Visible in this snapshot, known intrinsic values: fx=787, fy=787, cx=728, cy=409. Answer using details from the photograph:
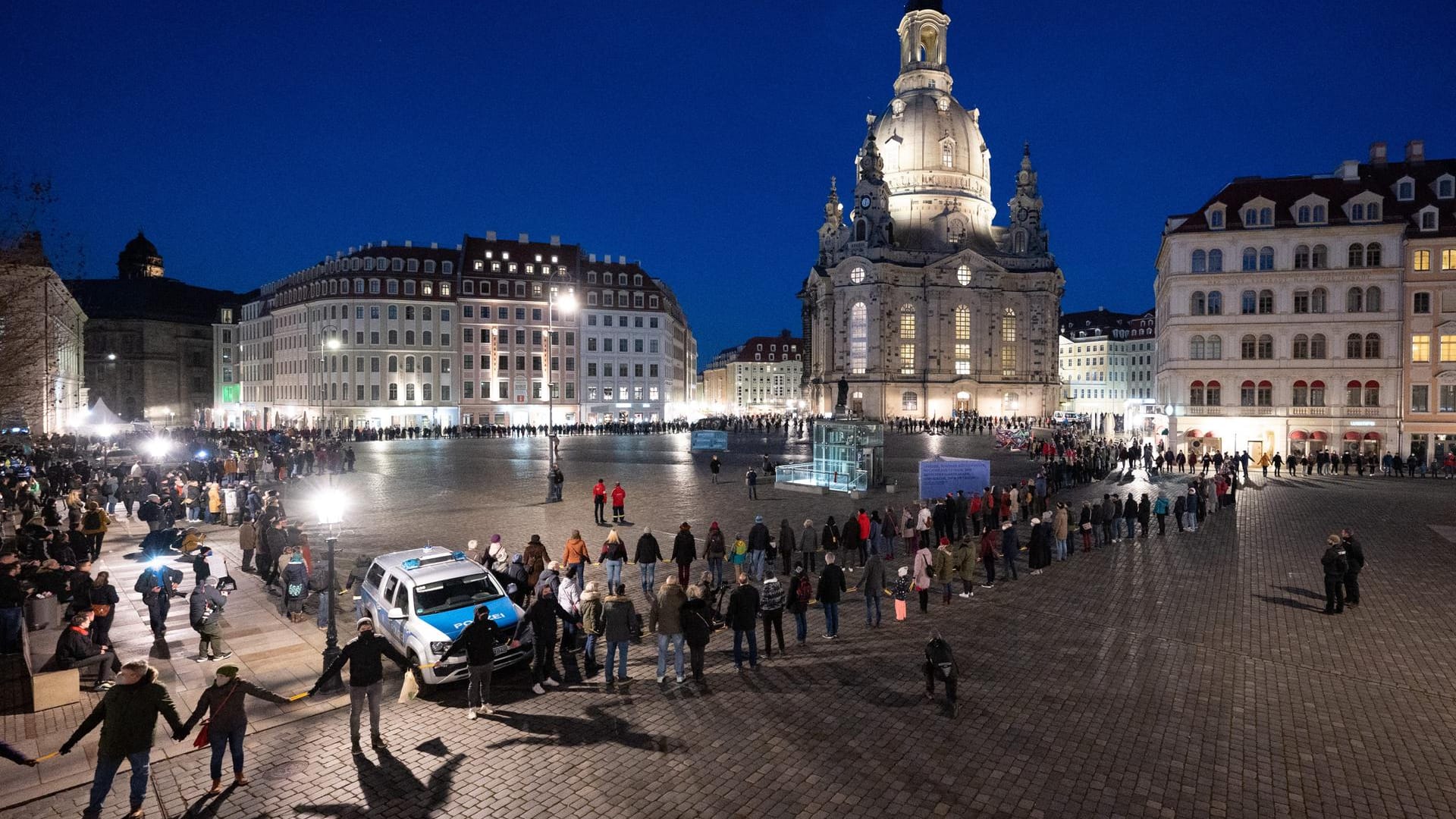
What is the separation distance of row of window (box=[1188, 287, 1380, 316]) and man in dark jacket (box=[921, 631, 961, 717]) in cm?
4489

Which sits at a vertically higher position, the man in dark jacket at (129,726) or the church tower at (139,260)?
the church tower at (139,260)

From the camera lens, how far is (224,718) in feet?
25.0

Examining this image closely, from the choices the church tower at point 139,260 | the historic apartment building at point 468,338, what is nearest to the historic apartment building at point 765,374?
the historic apartment building at point 468,338

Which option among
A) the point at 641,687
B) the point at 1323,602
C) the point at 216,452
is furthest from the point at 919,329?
the point at 641,687

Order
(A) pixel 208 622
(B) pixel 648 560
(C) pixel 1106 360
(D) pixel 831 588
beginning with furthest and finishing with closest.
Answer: (C) pixel 1106 360 < (B) pixel 648 560 < (D) pixel 831 588 < (A) pixel 208 622

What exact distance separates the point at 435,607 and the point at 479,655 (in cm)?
181

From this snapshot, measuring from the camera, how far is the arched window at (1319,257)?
43.8 meters

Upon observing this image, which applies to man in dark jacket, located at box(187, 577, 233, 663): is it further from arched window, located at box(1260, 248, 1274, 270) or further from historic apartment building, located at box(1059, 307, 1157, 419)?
historic apartment building, located at box(1059, 307, 1157, 419)

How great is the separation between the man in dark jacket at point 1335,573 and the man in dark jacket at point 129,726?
16.6m

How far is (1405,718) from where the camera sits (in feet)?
30.4

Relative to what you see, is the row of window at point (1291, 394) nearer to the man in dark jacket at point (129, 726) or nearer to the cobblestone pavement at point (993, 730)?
the cobblestone pavement at point (993, 730)

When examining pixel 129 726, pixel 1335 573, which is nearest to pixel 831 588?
pixel 129 726

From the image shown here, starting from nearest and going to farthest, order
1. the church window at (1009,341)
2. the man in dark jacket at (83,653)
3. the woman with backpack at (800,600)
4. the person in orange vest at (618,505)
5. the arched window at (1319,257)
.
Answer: the man in dark jacket at (83,653)
the woman with backpack at (800,600)
the person in orange vest at (618,505)
the arched window at (1319,257)
the church window at (1009,341)

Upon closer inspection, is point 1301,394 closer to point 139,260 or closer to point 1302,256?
point 1302,256
